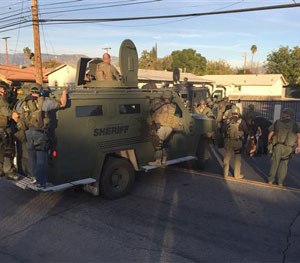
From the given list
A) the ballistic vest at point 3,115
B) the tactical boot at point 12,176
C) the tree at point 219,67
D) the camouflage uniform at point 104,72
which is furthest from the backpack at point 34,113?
the tree at point 219,67

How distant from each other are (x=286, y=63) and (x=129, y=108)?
6511 centimetres

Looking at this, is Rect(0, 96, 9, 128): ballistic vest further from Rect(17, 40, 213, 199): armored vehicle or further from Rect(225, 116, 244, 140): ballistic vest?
Rect(225, 116, 244, 140): ballistic vest

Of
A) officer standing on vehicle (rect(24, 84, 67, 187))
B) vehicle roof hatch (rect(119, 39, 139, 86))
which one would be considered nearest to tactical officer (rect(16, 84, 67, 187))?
officer standing on vehicle (rect(24, 84, 67, 187))

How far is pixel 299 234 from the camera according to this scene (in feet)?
18.6

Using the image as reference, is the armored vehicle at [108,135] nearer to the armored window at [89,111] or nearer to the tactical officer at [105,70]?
the armored window at [89,111]

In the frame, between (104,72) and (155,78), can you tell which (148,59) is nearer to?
(155,78)

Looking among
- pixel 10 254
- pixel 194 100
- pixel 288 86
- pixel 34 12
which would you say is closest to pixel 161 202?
pixel 10 254

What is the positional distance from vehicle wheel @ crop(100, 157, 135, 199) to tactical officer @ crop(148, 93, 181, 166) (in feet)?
2.25

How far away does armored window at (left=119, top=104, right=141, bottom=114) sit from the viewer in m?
7.34

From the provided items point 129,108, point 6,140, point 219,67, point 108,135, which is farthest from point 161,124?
point 219,67

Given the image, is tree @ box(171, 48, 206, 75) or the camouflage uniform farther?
tree @ box(171, 48, 206, 75)

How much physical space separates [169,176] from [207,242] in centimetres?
380

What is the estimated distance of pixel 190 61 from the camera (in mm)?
81250

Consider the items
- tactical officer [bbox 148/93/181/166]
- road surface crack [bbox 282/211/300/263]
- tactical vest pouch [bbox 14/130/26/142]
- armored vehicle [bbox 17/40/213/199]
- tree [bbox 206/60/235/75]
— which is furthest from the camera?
tree [bbox 206/60/235/75]
